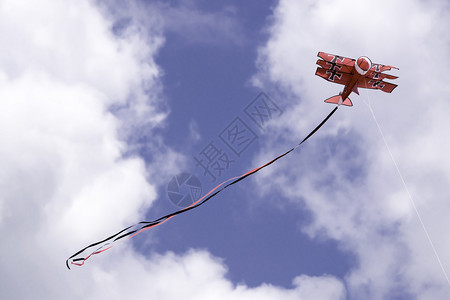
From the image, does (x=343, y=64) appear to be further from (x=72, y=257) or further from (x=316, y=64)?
(x=72, y=257)

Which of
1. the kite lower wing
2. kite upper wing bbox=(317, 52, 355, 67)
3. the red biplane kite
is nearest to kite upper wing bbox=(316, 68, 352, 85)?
the red biplane kite

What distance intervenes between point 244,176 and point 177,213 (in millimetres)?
3988

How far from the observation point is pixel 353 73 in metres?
24.4

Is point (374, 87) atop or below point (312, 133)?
atop

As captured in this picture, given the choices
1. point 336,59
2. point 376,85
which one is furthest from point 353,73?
point 376,85

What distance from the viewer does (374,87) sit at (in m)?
25.0

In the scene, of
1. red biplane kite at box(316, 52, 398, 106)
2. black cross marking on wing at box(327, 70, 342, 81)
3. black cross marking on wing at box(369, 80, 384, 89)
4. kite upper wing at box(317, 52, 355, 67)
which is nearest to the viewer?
red biplane kite at box(316, 52, 398, 106)

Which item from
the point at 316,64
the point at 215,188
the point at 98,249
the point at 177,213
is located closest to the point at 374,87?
the point at 316,64

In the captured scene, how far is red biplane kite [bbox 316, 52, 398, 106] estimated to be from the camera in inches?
932

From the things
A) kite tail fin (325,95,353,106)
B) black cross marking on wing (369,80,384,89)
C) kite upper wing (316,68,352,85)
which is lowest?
black cross marking on wing (369,80,384,89)

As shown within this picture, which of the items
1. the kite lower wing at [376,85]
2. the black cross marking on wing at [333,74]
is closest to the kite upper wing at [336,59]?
the black cross marking on wing at [333,74]

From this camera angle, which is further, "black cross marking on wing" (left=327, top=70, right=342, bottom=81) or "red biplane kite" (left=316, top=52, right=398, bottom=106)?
"black cross marking on wing" (left=327, top=70, right=342, bottom=81)

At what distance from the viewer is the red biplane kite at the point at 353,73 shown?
23.7 m

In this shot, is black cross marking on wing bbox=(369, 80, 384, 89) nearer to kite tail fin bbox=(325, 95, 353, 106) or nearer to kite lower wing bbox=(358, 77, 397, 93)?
kite lower wing bbox=(358, 77, 397, 93)
